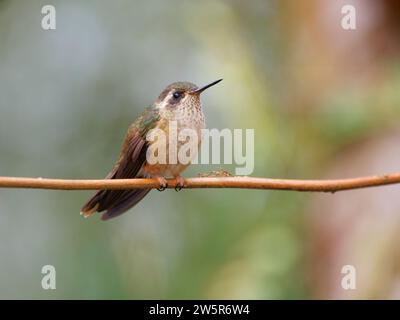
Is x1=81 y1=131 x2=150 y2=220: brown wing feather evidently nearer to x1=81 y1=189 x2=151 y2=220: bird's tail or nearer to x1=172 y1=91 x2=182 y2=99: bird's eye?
x1=81 y1=189 x2=151 y2=220: bird's tail

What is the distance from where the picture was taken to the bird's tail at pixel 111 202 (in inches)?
160

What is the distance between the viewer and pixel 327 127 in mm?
5340

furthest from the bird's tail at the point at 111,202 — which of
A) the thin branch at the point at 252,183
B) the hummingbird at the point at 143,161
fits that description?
the thin branch at the point at 252,183

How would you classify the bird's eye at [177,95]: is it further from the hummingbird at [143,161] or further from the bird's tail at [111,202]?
the bird's tail at [111,202]

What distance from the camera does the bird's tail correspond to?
Result: 13.3ft

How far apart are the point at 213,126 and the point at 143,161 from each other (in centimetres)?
212

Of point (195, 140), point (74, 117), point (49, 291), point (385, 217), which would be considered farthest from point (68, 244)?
point (385, 217)

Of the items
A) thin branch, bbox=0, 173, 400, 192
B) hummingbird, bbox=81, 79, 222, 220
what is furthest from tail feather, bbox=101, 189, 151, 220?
thin branch, bbox=0, 173, 400, 192

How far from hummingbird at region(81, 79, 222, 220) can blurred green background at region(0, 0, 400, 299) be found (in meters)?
0.98

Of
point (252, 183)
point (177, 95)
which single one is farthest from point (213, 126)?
point (252, 183)

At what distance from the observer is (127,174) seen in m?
4.16

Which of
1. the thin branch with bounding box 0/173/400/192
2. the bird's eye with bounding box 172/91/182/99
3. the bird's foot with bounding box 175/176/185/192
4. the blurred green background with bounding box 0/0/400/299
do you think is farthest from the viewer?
the blurred green background with bounding box 0/0/400/299

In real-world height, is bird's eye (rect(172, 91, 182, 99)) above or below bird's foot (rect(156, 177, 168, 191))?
above
